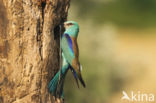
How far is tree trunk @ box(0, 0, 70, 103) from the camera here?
9.53 ft

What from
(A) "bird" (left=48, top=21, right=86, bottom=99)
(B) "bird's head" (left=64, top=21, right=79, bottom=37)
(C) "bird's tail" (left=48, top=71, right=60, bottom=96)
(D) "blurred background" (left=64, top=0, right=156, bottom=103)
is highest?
(B) "bird's head" (left=64, top=21, right=79, bottom=37)

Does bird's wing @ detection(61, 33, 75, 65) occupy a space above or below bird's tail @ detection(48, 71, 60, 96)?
above

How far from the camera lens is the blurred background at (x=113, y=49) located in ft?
20.8

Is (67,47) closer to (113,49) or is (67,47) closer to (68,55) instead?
(68,55)

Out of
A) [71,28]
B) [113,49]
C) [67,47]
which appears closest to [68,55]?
[67,47]

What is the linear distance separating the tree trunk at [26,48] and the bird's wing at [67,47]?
0.10 meters

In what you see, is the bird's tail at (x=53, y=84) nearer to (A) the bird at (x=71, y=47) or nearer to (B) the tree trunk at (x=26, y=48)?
(B) the tree trunk at (x=26, y=48)

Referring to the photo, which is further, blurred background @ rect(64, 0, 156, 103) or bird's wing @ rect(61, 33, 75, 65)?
blurred background @ rect(64, 0, 156, 103)

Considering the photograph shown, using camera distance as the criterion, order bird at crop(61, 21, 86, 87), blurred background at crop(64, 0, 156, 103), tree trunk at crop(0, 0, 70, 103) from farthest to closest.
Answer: blurred background at crop(64, 0, 156, 103), bird at crop(61, 21, 86, 87), tree trunk at crop(0, 0, 70, 103)

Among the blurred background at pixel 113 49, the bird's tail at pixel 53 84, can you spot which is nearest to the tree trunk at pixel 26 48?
the bird's tail at pixel 53 84

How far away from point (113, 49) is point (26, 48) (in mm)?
4436

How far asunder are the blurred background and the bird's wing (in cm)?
300

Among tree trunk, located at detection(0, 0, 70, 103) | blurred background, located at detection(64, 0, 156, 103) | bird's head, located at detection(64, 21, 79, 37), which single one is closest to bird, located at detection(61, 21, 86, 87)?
bird's head, located at detection(64, 21, 79, 37)

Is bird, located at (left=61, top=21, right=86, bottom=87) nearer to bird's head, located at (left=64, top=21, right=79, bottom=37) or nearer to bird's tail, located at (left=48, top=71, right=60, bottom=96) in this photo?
bird's head, located at (left=64, top=21, right=79, bottom=37)
